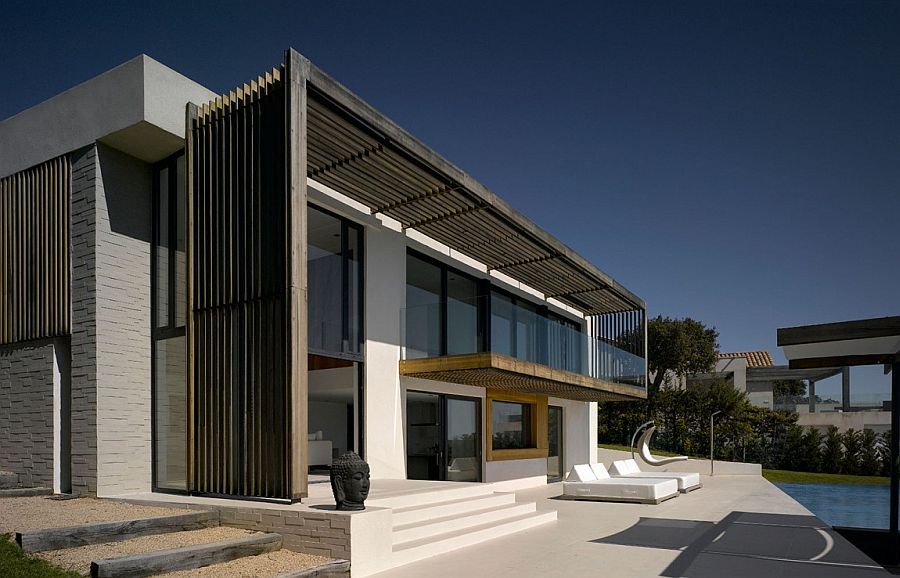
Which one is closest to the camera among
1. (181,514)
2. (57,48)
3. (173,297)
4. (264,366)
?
(181,514)

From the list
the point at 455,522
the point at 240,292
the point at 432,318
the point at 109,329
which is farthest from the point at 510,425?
the point at 109,329

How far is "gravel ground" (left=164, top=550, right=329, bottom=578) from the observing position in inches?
266

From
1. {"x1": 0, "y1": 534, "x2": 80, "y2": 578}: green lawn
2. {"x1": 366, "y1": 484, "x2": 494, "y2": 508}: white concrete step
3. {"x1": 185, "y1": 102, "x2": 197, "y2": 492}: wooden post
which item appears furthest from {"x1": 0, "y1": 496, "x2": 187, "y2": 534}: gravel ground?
{"x1": 366, "y1": 484, "x2": 494, "y2": 508}: white concrete step

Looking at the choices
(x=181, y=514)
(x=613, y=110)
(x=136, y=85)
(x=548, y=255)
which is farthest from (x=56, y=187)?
(x=613, y=110)

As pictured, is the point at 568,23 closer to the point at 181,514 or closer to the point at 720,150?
the point at 720,150

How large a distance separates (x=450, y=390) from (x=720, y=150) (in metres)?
13.3

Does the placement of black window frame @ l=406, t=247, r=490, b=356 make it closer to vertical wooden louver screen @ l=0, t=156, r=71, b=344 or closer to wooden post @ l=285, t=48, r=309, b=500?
wooden post @ l=285, t=48, r=309, b=500

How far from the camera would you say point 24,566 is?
625 cm

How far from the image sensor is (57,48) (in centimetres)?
1443

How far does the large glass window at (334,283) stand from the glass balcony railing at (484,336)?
1.73 m

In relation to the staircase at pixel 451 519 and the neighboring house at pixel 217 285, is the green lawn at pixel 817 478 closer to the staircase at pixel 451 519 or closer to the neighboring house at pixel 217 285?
the neighboring house at pixel 217 285

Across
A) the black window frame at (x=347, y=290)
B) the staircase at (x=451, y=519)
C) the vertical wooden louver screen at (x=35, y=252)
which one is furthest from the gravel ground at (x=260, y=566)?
the black window frame at (x=347, y=290)

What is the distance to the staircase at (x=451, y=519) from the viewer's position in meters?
8.88

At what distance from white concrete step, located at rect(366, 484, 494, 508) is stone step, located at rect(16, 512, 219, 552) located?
199 cm
